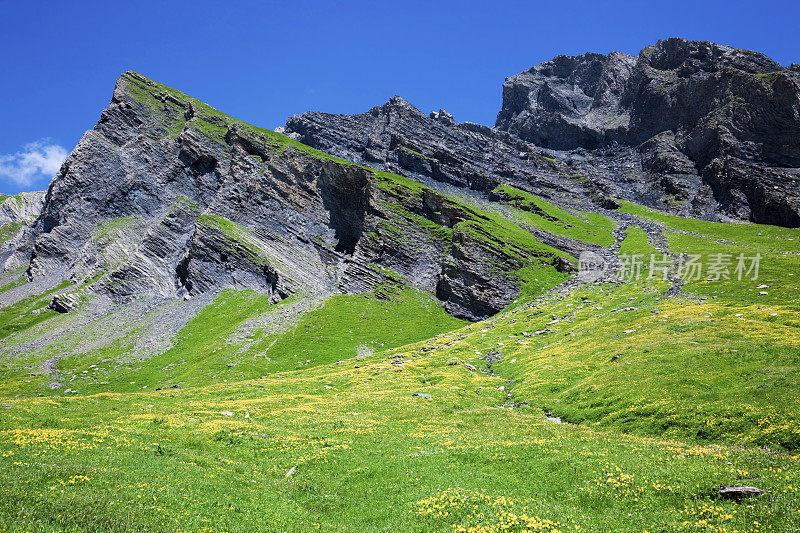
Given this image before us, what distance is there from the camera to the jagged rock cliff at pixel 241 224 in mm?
124438

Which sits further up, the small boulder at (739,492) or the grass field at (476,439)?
the small boulder at (739,492)

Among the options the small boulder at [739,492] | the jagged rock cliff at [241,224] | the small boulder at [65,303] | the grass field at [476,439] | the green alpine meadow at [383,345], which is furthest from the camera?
the jagged rock cliff at [241,224]

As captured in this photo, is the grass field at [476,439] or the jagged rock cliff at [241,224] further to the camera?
the jagged rock cliff at [241,224]

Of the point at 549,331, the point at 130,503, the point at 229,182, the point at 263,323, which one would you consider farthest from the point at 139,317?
the point at 130,503

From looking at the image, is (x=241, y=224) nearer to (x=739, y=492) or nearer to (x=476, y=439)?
(x=476, y=439)

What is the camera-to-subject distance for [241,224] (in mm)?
138750

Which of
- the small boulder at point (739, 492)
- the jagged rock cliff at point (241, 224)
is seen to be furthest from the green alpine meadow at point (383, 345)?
the jagged rock cliff at point (241, 224)

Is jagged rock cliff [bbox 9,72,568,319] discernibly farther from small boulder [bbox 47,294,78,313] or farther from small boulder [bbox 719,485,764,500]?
small boulder [bbox 719,485,764,500]

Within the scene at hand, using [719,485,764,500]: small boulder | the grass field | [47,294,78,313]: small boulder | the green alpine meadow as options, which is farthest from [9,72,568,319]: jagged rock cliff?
[719,485,764,500]: small boulder

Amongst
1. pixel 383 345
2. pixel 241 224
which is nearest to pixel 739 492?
pixel 383 345

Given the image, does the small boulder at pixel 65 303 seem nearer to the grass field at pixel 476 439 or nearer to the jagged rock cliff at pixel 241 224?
the jagged rock cliff at pixel 241 224

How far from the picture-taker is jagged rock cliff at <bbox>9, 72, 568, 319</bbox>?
408 ft

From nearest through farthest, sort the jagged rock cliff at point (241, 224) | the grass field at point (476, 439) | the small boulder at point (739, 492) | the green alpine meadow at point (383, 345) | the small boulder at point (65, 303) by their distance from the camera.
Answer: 1. the small boulder at point (739, 492)
2. the grass field at point (476, 439)
3. the green alpine meadow at point (383, 345)
4. the small boulder at point (65, 303)
5. the jagged rock cliff at point (241, 224)

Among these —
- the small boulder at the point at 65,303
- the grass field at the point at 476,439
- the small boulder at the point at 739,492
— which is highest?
the small boulder at the point at 739,492
